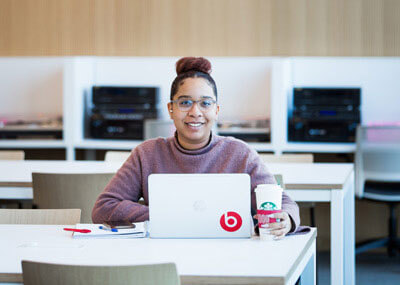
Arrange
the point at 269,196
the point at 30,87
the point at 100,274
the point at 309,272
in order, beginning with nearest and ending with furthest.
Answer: the point at 100,274
the point at 269,196
the point at 309,272
the point at 30,87

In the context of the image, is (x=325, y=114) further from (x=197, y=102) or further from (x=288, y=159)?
(x=197, y=102)

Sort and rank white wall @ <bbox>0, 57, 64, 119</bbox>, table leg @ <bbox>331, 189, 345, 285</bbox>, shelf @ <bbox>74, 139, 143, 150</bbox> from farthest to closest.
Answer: white wall @ <bbox>0, 57, 64, 119</bbox>, shelf @ <bbox>74, 139, 143, 150</bbox>, table leg @ <bbox>331, 189, 345, 285</bbox>

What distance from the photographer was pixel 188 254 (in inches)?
62.4

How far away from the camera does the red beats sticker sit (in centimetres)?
175

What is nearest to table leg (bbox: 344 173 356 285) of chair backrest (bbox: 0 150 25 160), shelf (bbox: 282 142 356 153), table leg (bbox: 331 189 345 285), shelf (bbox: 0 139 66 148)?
table leg (bbox: 331 189 345 285)

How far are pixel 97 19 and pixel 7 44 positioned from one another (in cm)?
93

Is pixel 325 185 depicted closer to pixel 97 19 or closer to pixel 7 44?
pixel 97 19

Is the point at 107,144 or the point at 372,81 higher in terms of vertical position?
the point at 372,81

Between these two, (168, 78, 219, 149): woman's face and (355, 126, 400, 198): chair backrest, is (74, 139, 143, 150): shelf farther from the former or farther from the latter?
(168, 78, 219, 149): woman's face

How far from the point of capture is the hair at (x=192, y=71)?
220cm

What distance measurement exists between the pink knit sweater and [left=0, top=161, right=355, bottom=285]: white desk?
2.71 ft

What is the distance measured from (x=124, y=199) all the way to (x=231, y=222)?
0.53 m

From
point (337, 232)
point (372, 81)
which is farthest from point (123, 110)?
point (337, 232)

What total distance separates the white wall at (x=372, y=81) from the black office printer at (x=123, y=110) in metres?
1.43
